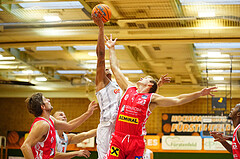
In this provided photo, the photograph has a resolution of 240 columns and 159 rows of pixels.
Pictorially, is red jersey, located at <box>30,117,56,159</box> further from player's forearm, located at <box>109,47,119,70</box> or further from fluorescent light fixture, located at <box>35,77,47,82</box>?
fluorescent light fixture, located at <box>35,77,47,82</box>

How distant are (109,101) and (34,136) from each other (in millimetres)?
1054

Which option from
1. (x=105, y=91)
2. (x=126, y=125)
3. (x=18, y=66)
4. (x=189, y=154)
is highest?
(x=18, y=66)

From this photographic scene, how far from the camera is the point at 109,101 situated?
15.0 feet

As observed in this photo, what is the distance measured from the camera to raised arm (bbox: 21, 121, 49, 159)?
381cm

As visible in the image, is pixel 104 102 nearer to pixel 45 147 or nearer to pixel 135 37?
pixel 45 147

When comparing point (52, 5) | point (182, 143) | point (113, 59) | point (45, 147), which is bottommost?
point (182, 143)

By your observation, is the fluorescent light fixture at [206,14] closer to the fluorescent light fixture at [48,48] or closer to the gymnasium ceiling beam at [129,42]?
the gymnasium ceiling beam at [129,42]

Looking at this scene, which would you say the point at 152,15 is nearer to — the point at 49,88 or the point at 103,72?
the point at 103,72

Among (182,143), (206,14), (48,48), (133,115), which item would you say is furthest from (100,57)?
(182,143)

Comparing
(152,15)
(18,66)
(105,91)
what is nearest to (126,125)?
(105,91)

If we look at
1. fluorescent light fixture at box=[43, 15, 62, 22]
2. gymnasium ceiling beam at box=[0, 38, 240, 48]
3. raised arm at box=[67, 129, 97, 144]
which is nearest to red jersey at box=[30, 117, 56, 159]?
raised arm at box=[67, 129, 97, 144]

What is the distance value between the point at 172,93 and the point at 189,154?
14.6 feet

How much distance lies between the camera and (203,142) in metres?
11.4

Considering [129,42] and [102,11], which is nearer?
[102,11]
